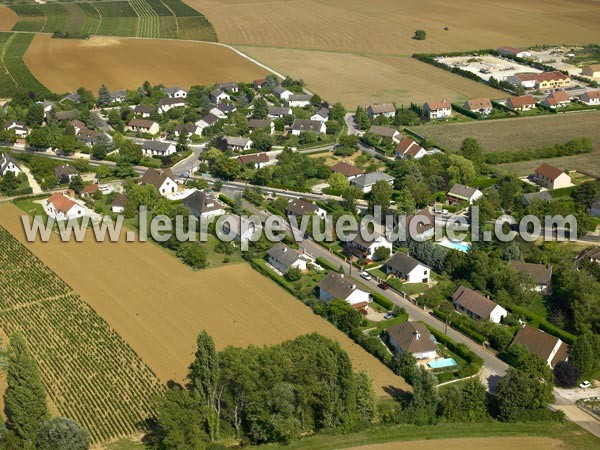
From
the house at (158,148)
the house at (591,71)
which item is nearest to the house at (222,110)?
the house at (158,148)

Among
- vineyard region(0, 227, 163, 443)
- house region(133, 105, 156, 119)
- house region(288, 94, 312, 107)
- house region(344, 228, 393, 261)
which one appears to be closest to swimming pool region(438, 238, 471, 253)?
house region(344, 228, 393, 261)

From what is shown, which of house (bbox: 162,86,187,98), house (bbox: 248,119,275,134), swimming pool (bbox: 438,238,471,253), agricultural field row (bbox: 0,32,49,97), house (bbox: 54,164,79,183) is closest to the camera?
swimming pool (bbox: 438,238,471,253)

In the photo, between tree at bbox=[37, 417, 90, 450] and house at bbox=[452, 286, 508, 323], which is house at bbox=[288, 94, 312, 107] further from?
tree at bbox=[37, 417, 90, 450]

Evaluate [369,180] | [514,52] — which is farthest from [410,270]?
[514,52]

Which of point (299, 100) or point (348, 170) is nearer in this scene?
point (348, 170)

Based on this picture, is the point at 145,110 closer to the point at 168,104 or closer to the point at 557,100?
the point at 168,104

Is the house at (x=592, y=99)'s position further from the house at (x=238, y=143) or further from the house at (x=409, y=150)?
the house at (x=238, y=143)
